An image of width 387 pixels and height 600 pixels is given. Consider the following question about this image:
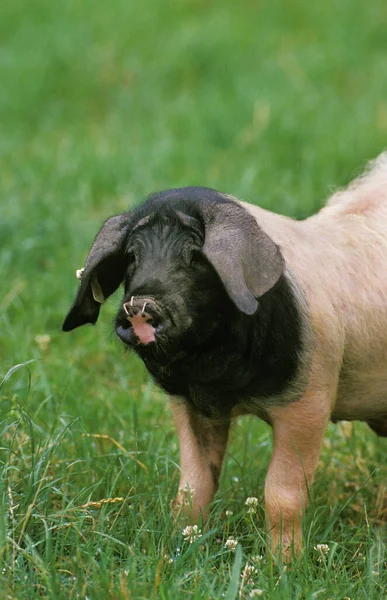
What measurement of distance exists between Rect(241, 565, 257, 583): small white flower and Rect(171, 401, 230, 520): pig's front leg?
0.49 metres

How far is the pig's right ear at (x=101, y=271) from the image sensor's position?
3.91 meters

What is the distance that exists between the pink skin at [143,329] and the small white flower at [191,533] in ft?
2.56

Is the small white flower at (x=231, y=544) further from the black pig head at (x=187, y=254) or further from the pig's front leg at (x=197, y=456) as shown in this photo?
the black pig head at (x=187, y=254)

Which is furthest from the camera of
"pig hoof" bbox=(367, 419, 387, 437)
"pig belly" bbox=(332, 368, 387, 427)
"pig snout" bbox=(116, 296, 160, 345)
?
"pig hoof" bbox=(367, 419, 387, 437)

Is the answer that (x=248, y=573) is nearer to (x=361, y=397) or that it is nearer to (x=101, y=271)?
(x=361, y=397)

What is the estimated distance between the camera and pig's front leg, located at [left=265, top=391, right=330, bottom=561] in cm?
400

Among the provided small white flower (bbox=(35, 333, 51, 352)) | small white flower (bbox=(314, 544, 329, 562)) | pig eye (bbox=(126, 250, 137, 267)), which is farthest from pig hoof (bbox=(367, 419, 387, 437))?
small white flower (bbox=(35, 333, 51, 352))

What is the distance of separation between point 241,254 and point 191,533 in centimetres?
107

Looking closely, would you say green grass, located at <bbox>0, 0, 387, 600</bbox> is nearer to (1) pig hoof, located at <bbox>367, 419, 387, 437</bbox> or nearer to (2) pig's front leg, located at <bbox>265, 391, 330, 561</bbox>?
(2) pig's front leg, located at <bbox>265, 391, 330, 561</bbox>

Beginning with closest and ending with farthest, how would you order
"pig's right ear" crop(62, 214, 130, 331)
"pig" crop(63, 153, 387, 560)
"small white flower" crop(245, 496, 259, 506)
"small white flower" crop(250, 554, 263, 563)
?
"pig" crop(63, 153, 387, 560)
"small white flower" crop(250, 554, 263, 563)
"pig's right ear" crop(62, 214, 130, 331)
"small white flower" crop(245, 496, 259, 506)

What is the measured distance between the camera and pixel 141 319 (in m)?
3.52

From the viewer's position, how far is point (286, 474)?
403 cm

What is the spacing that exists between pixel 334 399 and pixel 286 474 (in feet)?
1.17

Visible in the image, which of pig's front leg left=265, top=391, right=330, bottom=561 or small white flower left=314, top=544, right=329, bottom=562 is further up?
pig's front leg left=265, top=391, right=330, bottom=561
